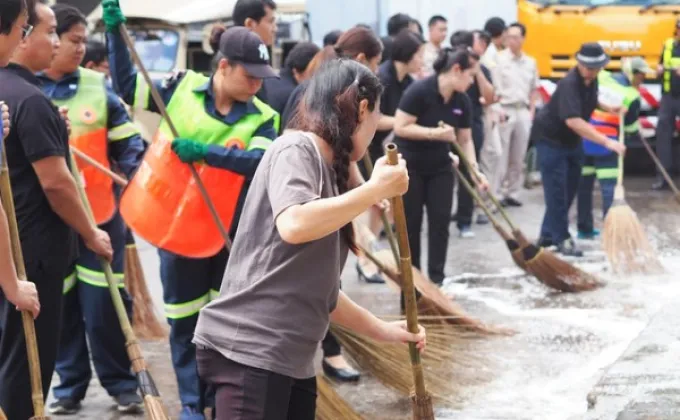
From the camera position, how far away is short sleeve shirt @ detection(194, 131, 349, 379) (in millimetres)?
3176

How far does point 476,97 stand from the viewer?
1096cm

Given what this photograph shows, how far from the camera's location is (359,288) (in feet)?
28.3

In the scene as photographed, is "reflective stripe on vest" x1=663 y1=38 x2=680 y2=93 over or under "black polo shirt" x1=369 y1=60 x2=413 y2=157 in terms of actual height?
under

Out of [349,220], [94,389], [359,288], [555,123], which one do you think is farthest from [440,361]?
[555,123]

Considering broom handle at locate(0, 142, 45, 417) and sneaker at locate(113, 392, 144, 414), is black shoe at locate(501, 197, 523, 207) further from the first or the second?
broom handle at locate(0, 142, 45, 417)

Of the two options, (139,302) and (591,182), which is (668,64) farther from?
(139,302)

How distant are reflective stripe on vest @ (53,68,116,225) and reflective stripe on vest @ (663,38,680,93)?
30.9 ft

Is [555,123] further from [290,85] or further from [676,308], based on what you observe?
[676,308]

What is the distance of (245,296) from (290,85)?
3790mm

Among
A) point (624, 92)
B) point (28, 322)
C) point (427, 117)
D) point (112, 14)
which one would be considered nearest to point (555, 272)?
point (427, 117)

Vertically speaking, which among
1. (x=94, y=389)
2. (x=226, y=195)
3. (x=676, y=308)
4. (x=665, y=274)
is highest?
(x=226, y=195)

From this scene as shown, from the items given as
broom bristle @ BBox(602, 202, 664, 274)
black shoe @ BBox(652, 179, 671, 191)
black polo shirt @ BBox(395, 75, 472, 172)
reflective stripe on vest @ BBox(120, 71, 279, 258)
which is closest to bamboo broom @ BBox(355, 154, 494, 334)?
black polo shirt @ BBox(395, 75, 472, 172)

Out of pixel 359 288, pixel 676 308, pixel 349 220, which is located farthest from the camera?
pixel 359 288

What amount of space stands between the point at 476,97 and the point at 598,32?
4161 millimetres
